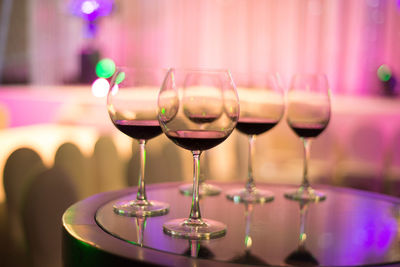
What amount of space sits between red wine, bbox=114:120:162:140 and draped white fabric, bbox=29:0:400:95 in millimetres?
3301

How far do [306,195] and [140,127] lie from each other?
428 mm

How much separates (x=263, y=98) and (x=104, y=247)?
511 mm

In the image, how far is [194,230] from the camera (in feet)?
2.62

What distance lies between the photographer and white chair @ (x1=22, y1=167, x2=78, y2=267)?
51.8 inches

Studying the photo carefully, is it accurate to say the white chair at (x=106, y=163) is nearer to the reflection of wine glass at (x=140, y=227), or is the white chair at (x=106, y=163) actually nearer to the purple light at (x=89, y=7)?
the reflection of wine glass at (x=140, y=227)

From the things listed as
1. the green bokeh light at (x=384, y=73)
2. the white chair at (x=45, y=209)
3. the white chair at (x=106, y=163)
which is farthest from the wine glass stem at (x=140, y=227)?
the green bokeh light at (x=384, y=73)

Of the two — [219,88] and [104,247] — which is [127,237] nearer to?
[104,247]

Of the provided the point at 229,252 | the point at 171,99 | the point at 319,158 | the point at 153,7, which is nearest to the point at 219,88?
the point at 171,99

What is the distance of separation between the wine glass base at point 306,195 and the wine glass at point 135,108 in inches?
12.6

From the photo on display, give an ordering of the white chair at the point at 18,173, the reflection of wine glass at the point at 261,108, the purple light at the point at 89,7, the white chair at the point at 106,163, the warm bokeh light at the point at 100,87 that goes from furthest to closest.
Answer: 1. the purple light at the point at 89,7
2. the warm bokeh light at the point at 100,87
3. the white chair at the point at 106,163
4. the white chair at the point at 18,173
5. the reflection of wine glass at the point at 261,108

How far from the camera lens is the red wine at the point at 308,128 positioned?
3.68 ft

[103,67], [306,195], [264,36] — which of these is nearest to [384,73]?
[264,36]

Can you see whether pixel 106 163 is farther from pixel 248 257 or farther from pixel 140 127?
pixel 248 257

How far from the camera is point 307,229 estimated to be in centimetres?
88
